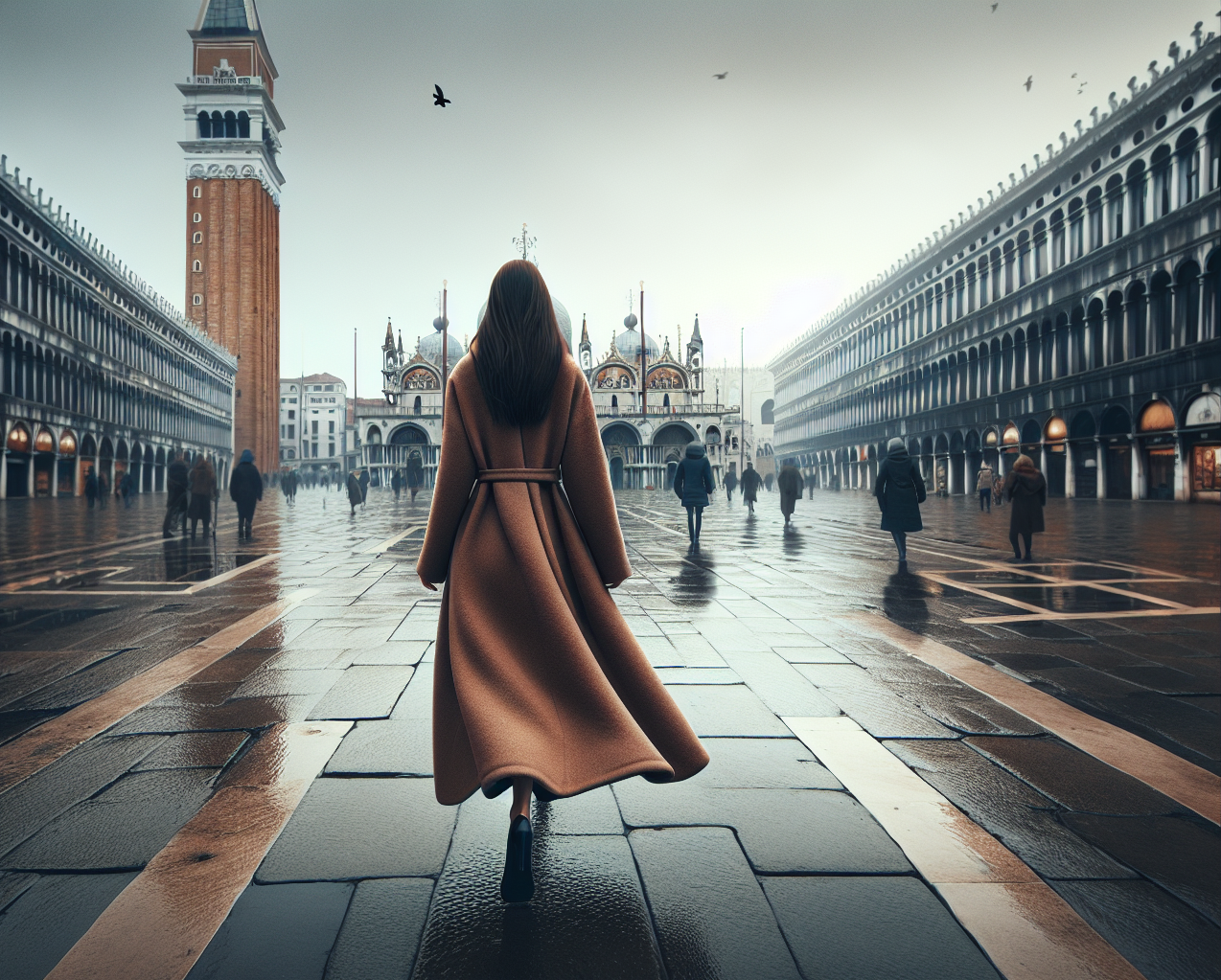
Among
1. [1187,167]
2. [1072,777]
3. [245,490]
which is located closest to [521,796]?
[1072,777]

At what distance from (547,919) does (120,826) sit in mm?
1313

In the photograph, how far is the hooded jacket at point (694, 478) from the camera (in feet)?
37.2

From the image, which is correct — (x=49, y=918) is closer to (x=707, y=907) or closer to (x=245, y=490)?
(x=707, y=907)

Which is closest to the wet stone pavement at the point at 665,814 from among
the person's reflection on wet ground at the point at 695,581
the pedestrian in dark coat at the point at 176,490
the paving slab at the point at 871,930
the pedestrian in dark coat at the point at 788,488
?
the paving slab at the point at 871,930

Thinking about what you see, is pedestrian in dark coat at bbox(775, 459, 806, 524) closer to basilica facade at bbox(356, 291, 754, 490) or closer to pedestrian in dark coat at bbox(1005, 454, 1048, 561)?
pedestrian in dark coat at bbox(1005, 454, 1048, 561)

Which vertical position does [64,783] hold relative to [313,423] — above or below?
below

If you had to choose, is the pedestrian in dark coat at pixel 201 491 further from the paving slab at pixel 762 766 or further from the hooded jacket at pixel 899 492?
the paving slab at pixel 762 766

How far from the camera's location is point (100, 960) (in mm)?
1683

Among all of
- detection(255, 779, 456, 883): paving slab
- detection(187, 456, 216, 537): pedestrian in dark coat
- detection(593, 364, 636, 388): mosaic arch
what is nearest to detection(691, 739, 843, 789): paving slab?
detection(255, 779, 456, 883): paving slab

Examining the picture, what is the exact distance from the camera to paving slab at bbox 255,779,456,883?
2056mm

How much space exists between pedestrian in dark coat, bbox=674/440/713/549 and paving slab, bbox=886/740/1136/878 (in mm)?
8141

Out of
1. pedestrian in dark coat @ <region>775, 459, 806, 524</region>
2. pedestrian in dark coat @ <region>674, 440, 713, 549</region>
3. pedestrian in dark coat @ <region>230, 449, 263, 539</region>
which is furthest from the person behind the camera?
pedestrian in dark coat @ <region>775, 459, 806, 524</region>

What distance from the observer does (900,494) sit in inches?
367

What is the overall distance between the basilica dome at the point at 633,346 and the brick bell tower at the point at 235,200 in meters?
30.6
